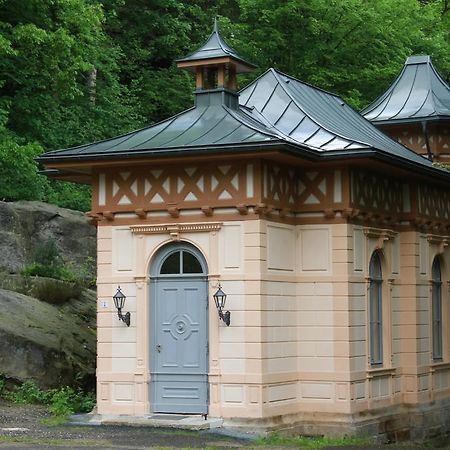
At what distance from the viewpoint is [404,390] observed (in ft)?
69.3

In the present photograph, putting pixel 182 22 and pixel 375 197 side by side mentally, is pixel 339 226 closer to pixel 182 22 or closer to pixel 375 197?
pixel 375 197

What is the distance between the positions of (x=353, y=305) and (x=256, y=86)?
16.2ft

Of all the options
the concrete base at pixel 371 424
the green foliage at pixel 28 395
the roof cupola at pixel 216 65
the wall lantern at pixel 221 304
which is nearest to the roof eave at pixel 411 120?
the concrete base at pixel 371 424

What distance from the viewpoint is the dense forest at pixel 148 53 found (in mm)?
31484

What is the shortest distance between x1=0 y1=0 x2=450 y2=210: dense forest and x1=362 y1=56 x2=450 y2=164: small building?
27.5 feet

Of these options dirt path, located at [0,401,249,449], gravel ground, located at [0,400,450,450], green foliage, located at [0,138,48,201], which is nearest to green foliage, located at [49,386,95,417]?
dirt path, located at [0,401,249,449]

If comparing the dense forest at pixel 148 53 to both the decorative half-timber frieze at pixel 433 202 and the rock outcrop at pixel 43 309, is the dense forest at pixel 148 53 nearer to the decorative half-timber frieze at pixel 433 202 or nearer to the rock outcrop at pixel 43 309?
the rock outcrop at pixel 43 309

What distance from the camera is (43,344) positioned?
2114 cm

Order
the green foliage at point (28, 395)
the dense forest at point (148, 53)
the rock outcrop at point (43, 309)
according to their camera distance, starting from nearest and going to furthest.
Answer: the green foliage at point (28, 395) < the rock outcrop at point (43, 309) < the dense forest at point (148, 53)

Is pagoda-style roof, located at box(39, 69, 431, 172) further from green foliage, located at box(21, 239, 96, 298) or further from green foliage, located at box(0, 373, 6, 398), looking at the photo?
green foliage, located at box(21, 239, 96, 298)

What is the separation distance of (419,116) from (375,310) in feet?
25.9

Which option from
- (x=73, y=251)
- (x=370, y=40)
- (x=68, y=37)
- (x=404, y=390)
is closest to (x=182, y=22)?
(x=370, y=40)

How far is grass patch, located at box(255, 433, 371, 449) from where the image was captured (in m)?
17.4

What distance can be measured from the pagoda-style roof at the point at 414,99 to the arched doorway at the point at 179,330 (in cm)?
972
